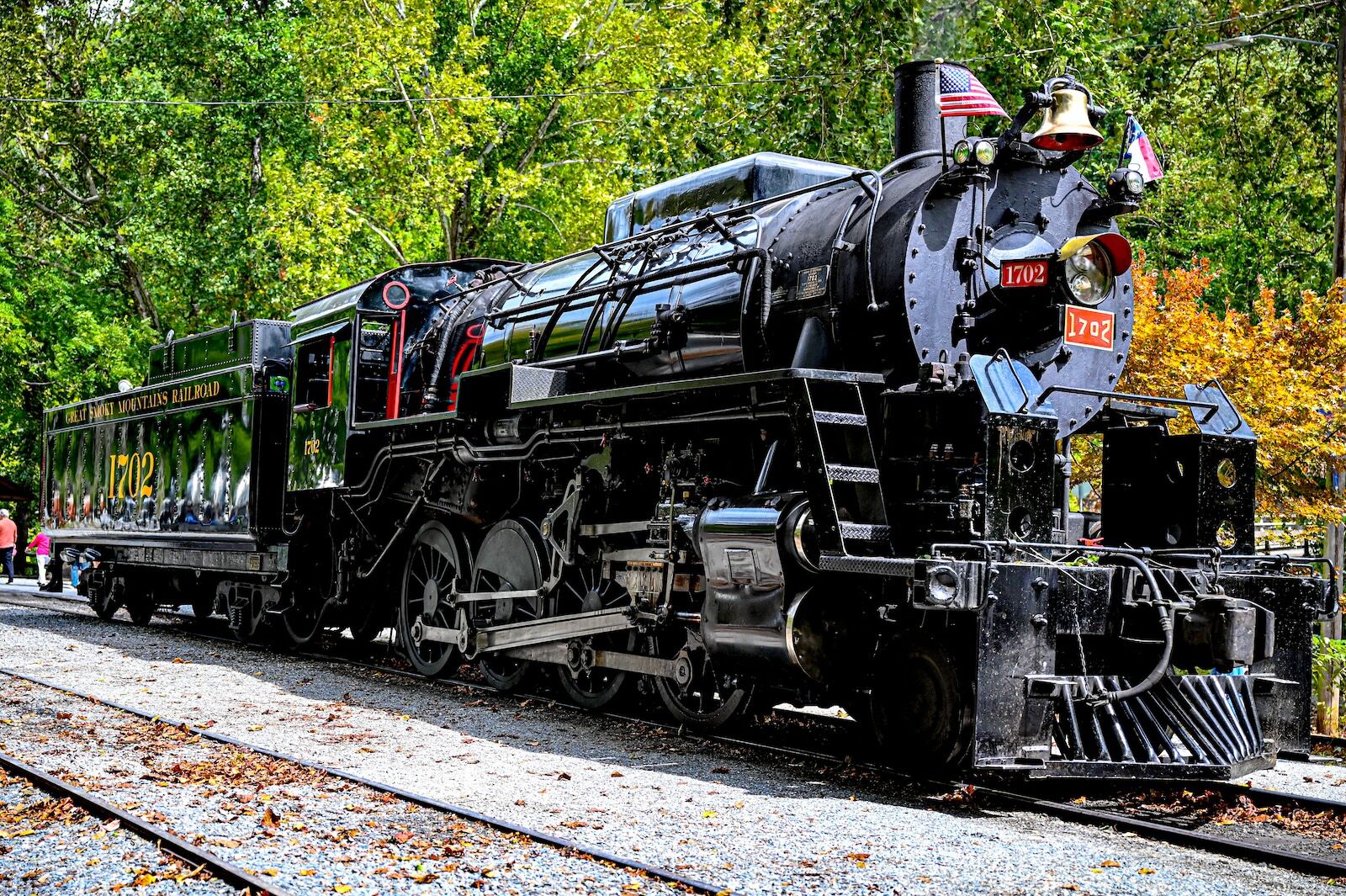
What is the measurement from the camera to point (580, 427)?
8.61 m

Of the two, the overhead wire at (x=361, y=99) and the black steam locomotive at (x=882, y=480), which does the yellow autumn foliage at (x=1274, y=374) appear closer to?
the black steam locomotive at (x=882, y=480)

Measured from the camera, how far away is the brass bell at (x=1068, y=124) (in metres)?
6.93

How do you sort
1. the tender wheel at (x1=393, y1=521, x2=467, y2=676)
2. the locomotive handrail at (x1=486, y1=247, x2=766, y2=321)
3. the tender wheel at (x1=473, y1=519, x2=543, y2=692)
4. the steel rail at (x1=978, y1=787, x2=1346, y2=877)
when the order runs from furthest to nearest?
the tender wheel at (x1=393, y1=521, x2=467, y2=676) → the tender wheel at (x1=473, y1=519, x2=543, y2=692) → the locomotive handrail at (x1=486, y1=247, x2=766, y2=321) → the steel rail at (x1=978, y1=787, x2=1346, y2=877)

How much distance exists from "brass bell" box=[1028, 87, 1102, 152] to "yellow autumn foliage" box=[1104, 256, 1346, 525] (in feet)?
16.4

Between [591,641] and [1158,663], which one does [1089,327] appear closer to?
[1158,663]

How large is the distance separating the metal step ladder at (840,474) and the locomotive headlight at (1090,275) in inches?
57.2

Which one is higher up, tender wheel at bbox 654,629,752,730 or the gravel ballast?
tender wheel at bbox 654,629,752,730

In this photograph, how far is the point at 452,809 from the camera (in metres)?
5.91

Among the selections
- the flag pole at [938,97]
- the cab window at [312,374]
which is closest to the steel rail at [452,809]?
the cab window at [312,374]

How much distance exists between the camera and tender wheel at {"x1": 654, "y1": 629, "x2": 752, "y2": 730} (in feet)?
26.0

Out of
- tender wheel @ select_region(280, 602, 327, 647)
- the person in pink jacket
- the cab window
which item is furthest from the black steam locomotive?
the person in pink jacket

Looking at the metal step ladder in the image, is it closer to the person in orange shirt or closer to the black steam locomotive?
the black steam locomotive

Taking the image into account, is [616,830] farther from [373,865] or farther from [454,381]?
[454,381]

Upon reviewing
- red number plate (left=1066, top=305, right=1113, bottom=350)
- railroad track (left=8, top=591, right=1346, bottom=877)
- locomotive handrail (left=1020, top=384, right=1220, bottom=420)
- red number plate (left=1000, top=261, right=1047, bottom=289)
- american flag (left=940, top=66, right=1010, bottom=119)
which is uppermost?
american flag (left=940, top=66, right=1010, bottom=119)
